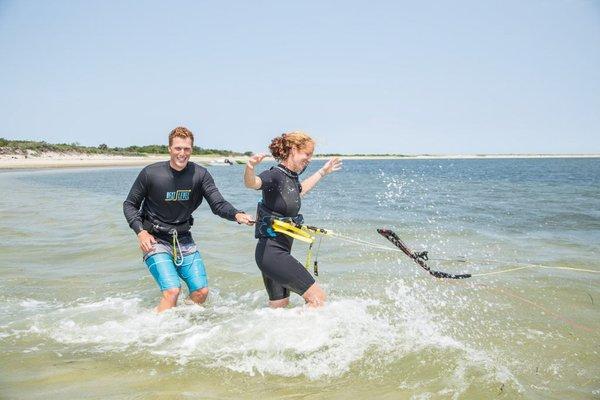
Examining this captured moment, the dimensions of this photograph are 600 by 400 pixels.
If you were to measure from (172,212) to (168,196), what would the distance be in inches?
9.0

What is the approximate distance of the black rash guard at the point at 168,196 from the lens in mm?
5594

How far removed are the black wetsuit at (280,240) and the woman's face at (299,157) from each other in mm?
81

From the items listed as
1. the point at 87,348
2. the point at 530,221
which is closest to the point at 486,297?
the point at 87,348

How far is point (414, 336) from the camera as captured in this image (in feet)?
17.5

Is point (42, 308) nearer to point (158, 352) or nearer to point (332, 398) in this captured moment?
point (158, 352)

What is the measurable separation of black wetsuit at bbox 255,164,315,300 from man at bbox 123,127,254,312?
1.11 ft

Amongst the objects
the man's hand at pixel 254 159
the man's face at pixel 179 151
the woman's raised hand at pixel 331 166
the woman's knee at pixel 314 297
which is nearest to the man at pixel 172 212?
the man's face at pixel 179 151

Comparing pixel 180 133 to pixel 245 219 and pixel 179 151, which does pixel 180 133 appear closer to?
pixel 179 151

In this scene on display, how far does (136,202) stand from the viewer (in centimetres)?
566

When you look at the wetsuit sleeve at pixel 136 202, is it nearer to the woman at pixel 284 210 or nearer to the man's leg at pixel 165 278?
the man's leg at pixel 165 278

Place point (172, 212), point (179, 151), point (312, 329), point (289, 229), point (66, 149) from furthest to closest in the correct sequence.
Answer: point (66, 149) → point (172, 212) → point (179, 151) → point (289, 229) → point (312, 329)

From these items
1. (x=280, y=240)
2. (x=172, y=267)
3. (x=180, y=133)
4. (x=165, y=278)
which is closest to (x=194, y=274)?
(x=172, y=267)

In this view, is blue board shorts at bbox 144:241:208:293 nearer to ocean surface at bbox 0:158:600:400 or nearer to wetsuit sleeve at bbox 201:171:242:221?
ocean surface at bbox 0:158:600:400

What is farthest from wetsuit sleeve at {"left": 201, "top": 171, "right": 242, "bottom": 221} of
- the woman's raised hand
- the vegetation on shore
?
the vegetation on shore
